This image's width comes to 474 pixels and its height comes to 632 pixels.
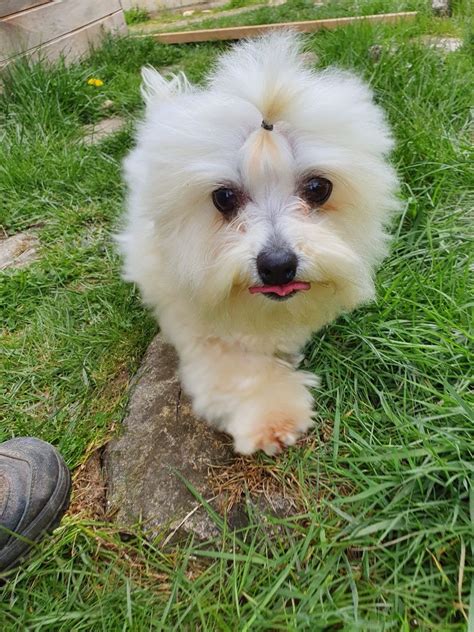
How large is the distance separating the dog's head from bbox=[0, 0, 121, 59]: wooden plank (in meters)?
3.15

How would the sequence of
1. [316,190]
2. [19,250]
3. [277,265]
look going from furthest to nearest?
[19,250]
[316,190]
[277,265]

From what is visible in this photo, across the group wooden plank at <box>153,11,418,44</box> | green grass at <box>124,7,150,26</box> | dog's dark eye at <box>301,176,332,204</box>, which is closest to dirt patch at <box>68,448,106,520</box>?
dog's dark eye at <box>301,176,332,204</box>

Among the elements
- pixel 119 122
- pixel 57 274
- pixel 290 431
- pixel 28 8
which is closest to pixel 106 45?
pixel 28 8

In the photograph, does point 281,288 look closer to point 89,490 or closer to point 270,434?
point 270,434

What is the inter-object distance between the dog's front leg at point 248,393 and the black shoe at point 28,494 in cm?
44

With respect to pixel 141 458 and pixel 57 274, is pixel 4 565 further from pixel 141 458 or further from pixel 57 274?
pixel 57 274

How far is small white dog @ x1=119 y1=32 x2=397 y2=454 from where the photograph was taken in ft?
3.96

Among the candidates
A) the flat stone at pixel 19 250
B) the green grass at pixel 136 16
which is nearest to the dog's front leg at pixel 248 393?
the flat stone at pixel 19 250

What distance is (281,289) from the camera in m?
1.22

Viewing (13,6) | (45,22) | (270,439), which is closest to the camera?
(270,439)

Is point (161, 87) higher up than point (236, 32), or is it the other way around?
point (161, 87)

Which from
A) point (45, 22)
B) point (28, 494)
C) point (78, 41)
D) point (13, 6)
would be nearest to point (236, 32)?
point (78, 41)

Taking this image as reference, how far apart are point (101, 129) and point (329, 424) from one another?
9.39 ft

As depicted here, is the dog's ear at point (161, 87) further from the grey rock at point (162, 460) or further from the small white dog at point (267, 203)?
the grey rock at point (162, 460)
